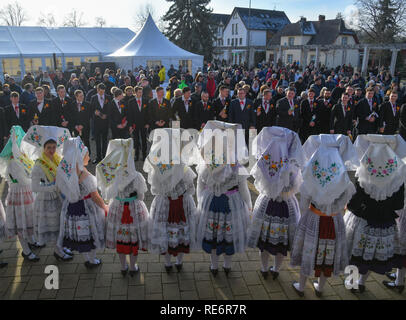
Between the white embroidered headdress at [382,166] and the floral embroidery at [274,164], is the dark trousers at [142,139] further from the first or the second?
the white embroidered headdress at [382,166]

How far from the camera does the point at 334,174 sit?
3449mm

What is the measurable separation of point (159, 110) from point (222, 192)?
17.1ft

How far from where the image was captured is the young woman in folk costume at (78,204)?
3863mm

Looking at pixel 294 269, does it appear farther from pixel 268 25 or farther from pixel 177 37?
pixel 268 25

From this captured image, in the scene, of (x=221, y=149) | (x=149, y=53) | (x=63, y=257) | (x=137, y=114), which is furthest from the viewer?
(x=149, y=53)

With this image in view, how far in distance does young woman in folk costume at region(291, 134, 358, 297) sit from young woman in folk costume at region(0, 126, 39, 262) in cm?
351

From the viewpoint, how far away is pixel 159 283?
13.6 feet

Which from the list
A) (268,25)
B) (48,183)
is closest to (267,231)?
(48,183)

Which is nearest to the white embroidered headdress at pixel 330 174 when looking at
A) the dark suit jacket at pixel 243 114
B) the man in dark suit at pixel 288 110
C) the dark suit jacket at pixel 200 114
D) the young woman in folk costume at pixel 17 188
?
the young woman in folk costume at pixel 17 188

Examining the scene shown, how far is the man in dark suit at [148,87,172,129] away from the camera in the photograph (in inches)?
342

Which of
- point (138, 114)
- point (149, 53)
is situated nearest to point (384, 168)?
point (138, 114)

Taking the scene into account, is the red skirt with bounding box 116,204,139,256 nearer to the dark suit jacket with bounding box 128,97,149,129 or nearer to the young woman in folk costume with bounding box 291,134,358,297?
the young woman in folk costume with bounding box 291,134,358,297

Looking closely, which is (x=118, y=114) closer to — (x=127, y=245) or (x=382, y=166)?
(x=127, y=245)

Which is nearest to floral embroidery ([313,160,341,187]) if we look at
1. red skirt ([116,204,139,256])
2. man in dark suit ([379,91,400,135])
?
red skirt ([116,204,139,256])
